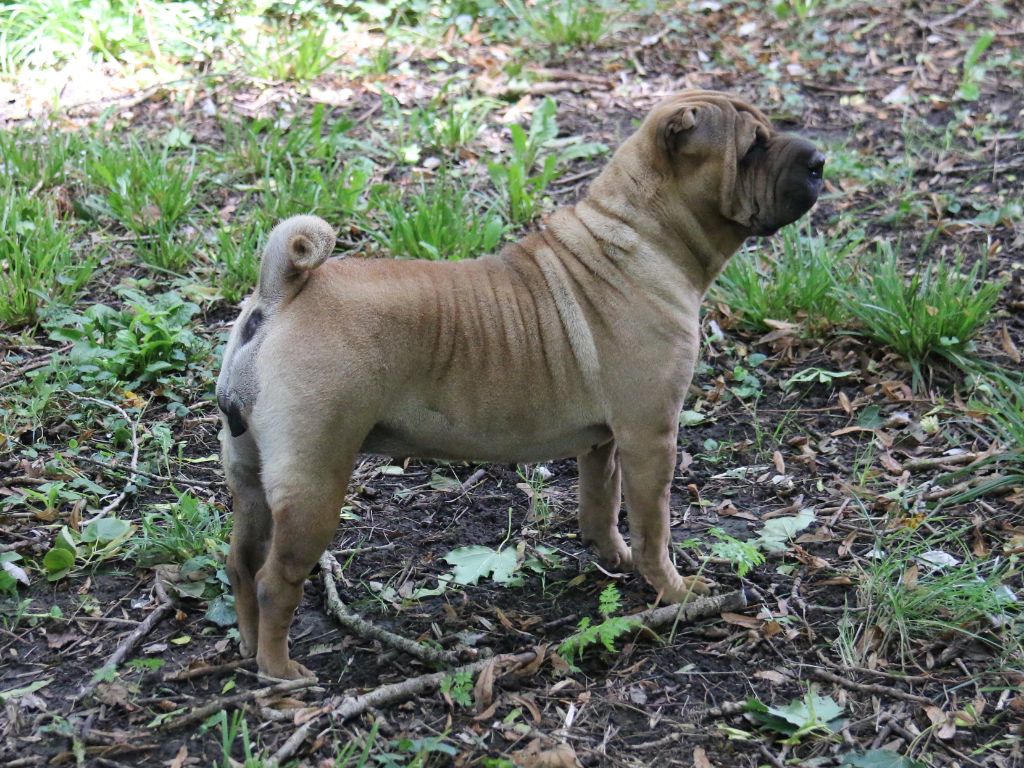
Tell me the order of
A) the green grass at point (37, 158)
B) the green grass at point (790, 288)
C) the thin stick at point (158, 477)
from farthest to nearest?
the green grass at point (37, 158), the green grass at point (790, 288), the thin stick at point (158, 477)

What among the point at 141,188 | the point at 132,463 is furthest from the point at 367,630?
the point at 141,188

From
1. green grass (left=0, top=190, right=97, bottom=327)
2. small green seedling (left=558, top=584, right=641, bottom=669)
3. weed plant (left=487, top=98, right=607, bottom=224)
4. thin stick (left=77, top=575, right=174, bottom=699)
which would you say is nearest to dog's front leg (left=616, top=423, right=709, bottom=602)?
small green seedling (left=558, top=584, right=641, bottom=669)

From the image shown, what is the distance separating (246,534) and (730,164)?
2.13 metres

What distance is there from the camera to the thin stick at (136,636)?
3.61m

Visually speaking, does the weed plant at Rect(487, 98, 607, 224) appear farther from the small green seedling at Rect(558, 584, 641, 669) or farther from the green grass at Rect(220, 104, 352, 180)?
the small green seedling at Rect(558, 584, 641, 669)

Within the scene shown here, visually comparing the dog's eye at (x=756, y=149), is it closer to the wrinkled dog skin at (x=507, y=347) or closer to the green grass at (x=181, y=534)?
the wrinkled dog skin at (x=507, y=347)

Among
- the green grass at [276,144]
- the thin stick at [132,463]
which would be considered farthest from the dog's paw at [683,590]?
the green grass at [276,144]

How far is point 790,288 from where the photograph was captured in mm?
5820

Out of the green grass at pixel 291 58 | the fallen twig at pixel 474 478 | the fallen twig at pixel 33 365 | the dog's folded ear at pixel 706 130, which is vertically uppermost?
the dog's folded ear at pixel 706 130

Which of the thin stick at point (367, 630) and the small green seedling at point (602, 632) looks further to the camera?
the thin stick at point (367, 630)

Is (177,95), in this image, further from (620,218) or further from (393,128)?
(620,218)

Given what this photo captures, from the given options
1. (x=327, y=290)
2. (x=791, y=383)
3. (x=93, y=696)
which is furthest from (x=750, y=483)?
(x=93, y=696)

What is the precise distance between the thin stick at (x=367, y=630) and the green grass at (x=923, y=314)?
285cm

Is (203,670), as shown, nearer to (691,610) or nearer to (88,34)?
(691,610)
